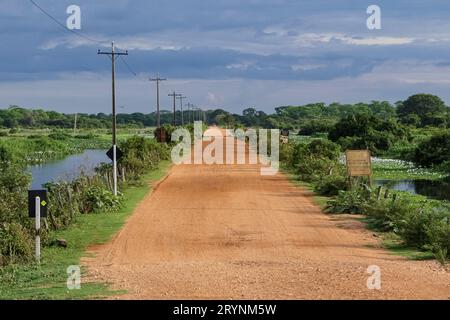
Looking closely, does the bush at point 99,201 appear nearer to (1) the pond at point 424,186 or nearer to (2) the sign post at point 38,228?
(2) the sign post at point 38,228

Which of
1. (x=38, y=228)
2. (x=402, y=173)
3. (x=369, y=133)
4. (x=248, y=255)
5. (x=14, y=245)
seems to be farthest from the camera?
(x=369, y=133)

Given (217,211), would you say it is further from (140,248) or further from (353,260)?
(353,260)

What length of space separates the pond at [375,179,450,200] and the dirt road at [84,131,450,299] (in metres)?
9.02

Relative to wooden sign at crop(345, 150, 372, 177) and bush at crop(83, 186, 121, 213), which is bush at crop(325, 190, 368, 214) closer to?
wooden sign at crop(345, 150, 372, 177)

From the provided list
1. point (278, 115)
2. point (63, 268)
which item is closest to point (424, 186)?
point (63, 268)

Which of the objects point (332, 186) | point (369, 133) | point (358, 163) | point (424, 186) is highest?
point (369, 133)

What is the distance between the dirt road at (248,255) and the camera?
10.1 meters

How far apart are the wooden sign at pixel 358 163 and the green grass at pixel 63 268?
7.08 meters

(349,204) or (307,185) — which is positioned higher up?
(349,204)

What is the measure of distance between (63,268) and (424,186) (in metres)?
27.3

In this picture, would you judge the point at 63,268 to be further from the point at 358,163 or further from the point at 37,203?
the point at 358,163

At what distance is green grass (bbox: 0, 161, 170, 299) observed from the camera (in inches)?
406

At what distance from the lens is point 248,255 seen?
14.2 meters

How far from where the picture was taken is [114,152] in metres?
25.6
